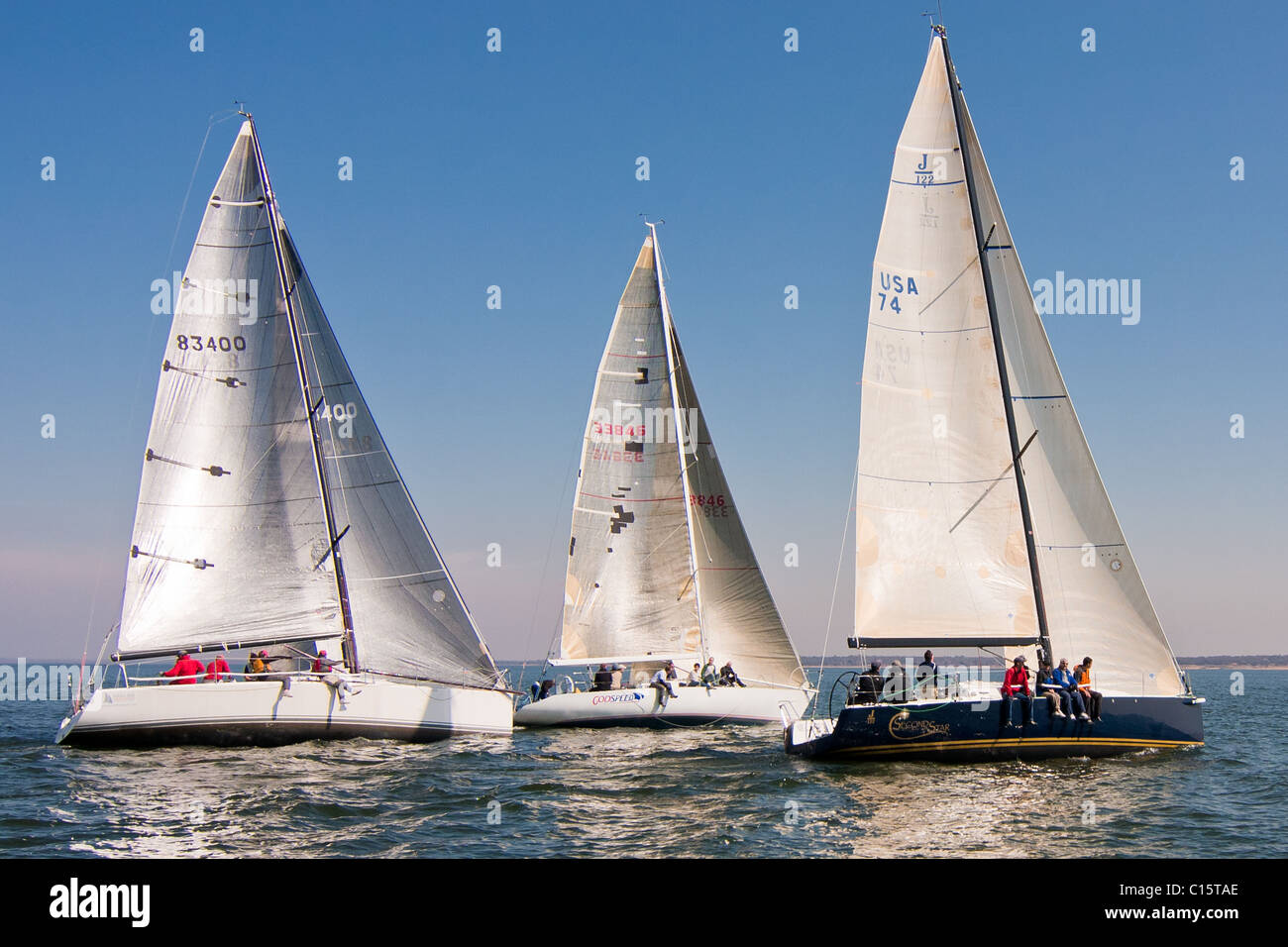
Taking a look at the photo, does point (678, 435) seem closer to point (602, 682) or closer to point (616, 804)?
point (602, 682)

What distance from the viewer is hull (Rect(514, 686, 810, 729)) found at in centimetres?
2970

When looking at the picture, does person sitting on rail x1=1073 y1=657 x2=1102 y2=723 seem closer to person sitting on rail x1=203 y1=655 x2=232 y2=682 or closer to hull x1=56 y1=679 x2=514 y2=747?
hull x1=56 y1=679 x2=514 y2=747

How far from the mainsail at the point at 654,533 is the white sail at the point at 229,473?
9.96 metres

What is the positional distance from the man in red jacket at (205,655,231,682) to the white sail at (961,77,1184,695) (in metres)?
17.7

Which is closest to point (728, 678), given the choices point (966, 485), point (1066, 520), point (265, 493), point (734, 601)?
point (734, 601)

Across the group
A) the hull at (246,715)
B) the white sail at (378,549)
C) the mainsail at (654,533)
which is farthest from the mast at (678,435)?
the hull at (246,715)

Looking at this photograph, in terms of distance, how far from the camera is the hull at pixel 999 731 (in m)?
19.5

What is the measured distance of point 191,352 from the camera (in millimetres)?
26109

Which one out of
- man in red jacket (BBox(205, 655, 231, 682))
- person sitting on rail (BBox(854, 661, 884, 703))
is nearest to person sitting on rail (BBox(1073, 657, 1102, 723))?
person sitting on rail (BBox(854, 661, 884, 703))

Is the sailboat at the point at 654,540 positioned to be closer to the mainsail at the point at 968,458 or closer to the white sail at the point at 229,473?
the white sail at the point at 229,473

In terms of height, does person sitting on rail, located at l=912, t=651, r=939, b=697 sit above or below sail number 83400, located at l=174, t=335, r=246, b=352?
below
